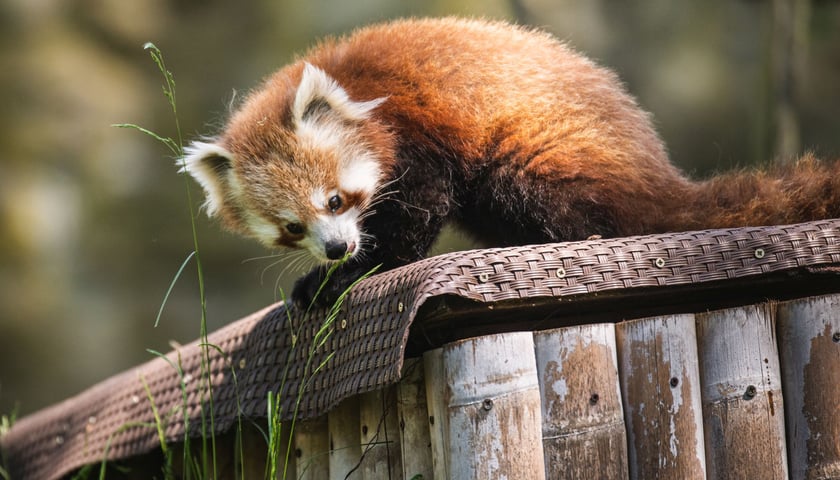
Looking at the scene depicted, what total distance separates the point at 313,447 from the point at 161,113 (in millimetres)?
4912

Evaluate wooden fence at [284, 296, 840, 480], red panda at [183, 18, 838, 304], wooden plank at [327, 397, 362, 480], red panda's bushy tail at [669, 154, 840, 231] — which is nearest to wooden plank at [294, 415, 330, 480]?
wooden plank at [327, 397, 362, 480]

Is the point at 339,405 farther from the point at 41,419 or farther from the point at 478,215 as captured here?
the point at 41,419

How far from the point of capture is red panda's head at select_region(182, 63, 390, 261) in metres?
3.24

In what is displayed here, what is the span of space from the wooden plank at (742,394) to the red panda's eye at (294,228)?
65.6 inches

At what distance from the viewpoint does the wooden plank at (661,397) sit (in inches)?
86.8

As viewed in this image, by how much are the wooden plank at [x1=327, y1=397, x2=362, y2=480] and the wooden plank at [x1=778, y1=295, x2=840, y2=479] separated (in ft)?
4.20

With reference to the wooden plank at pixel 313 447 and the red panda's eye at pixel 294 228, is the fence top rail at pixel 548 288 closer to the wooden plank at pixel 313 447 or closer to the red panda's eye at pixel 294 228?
the wooden plank at pixel 313 447

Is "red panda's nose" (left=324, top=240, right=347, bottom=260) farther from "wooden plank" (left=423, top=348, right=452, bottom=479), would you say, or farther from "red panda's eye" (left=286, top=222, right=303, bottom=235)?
"wooden plank" (left=423, top=348, right=452, bottom=479)

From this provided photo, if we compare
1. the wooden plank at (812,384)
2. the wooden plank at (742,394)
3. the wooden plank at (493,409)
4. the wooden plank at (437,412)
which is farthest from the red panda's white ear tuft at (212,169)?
the wooden plank at (812,384)

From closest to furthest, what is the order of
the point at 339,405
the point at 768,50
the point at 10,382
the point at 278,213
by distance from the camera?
the point at 339,405 → the point at 278,213 → the point at 10,382 → the point at 768,50

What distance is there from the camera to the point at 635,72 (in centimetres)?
780

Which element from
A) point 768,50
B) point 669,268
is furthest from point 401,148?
point 768,50

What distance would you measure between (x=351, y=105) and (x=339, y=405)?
1181 mm

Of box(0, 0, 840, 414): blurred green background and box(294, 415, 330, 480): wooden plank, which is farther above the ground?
box(0, 0, 840, 414): blurred green background
